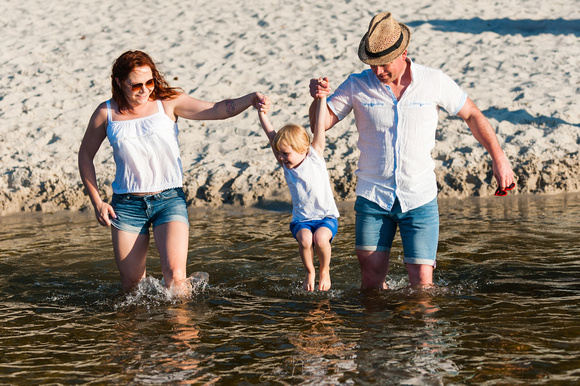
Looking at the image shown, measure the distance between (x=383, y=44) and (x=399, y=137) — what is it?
24.8 inches

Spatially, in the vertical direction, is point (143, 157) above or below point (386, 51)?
below

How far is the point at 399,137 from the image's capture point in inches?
187

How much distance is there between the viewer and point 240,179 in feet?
33.2

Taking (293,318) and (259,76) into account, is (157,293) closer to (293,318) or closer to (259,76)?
(293,318)

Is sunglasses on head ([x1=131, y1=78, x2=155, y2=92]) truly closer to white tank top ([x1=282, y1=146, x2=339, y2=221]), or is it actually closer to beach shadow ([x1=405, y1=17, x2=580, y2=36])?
white tank top ([x1=282, y1=146, x2=339, y2=221])

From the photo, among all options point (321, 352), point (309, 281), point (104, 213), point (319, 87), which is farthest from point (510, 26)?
point (321, 352)

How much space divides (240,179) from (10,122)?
4.46 m

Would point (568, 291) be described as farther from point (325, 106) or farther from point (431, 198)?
point (325, 106)

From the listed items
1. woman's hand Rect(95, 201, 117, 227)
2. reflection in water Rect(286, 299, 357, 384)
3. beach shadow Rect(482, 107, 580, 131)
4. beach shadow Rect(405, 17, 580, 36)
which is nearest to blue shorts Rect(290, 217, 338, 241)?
reflection in water Rect(286, 299, 357, 384)

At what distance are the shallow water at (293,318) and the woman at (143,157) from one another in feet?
1.50

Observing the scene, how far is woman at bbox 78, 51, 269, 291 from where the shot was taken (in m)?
5.06

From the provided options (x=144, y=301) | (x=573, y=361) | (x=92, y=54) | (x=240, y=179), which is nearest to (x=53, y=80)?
(x=92, y=54)

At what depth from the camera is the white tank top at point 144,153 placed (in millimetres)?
5066

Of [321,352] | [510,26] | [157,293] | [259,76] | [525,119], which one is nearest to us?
[321,352]
